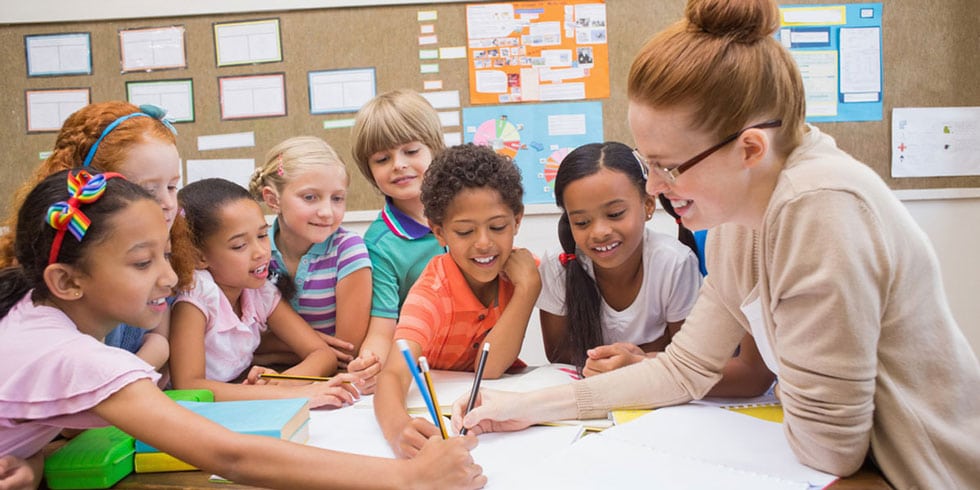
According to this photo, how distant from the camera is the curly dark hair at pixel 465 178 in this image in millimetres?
1488

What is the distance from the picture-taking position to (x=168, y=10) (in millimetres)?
3045

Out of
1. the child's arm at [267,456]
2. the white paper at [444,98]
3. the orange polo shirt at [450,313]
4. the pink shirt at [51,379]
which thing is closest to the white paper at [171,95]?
the white paper at [444,98]

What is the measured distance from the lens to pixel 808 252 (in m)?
0.76

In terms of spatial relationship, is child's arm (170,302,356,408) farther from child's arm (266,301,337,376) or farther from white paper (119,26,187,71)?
white paper (119,26,187,71)

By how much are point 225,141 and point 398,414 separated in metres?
2.41

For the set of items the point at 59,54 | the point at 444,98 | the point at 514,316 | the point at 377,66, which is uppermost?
the point at 59,54

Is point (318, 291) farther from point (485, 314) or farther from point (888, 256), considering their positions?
point (888, 256)

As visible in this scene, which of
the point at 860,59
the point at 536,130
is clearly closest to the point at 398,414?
the point at 536,130

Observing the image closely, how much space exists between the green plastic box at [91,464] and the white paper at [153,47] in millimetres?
2545

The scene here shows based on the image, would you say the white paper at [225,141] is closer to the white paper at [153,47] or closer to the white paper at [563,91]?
the white paper at [153,47]

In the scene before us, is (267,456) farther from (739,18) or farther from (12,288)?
(739,18)

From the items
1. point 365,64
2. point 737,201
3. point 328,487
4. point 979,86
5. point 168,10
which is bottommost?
point 328,487

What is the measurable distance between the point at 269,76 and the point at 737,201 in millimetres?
2634

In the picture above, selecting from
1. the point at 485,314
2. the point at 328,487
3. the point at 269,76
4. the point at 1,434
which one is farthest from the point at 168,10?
the point at 328,487
